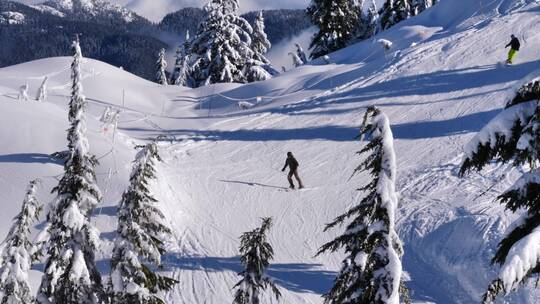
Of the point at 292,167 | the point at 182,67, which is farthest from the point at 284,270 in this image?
the point at 182,67

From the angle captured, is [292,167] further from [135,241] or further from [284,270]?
[135,241]

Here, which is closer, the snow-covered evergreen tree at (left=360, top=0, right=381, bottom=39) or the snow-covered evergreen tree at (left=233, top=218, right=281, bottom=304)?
the snow-covered evergreen tree at (left=233, top=218, right=281, bottom=304)

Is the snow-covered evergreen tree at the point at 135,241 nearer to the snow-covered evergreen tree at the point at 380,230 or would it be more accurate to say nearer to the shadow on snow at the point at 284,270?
the snow-covered evergreen tree at the point at 380,230

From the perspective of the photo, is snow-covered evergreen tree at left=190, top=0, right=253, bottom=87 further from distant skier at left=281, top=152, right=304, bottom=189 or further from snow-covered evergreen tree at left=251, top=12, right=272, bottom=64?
distant skier at left=281, top=152, right=304, bottom=189

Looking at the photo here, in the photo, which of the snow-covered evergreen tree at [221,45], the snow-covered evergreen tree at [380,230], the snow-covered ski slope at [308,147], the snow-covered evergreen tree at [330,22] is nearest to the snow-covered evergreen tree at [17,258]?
the snow-covered ski slope at [308,147]

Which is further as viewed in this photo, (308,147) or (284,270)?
(308,147)

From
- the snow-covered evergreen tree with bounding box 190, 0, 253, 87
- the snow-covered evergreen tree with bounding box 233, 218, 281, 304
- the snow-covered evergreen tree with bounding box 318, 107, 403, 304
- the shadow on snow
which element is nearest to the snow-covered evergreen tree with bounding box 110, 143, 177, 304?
the snow-covered evergreen tree with bounding box 233, 218, 281, 304
